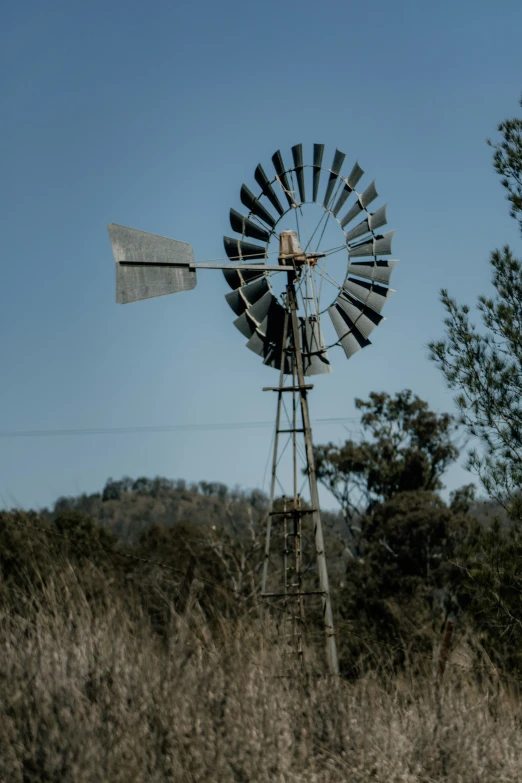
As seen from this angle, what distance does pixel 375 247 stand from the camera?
1203 cm

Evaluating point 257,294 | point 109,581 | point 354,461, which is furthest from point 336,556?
point 109,581

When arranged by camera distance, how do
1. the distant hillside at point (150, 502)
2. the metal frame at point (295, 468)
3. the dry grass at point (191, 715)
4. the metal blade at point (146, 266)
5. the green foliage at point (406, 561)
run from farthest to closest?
the distant hillside at point (150, 502) < the green foliage at point (406, 561) < the metal frame at point (295, 468) < the metal blade at point (146, 266) < the dry grass at point (191, 715)

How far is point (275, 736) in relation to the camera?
15.4 feet

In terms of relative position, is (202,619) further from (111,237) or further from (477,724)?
(111,237)

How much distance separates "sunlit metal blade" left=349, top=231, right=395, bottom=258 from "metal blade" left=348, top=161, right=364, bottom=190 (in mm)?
723

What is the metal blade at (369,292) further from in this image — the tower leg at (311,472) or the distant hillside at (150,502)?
the distant hillside at (150,502)

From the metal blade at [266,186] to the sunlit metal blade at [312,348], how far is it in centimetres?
147

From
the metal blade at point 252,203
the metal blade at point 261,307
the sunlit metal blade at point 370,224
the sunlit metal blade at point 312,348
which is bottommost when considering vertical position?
the sunlit metal blade at point 312,348

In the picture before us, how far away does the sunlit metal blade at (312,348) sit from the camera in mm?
12227

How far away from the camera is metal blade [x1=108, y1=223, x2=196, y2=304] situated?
10.2 m

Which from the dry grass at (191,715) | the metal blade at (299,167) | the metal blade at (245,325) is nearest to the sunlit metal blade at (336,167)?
the metal blade at (299,167)

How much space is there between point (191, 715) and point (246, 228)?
848cm

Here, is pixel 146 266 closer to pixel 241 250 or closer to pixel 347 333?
pixel 241 250

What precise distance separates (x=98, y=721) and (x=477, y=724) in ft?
8.47
